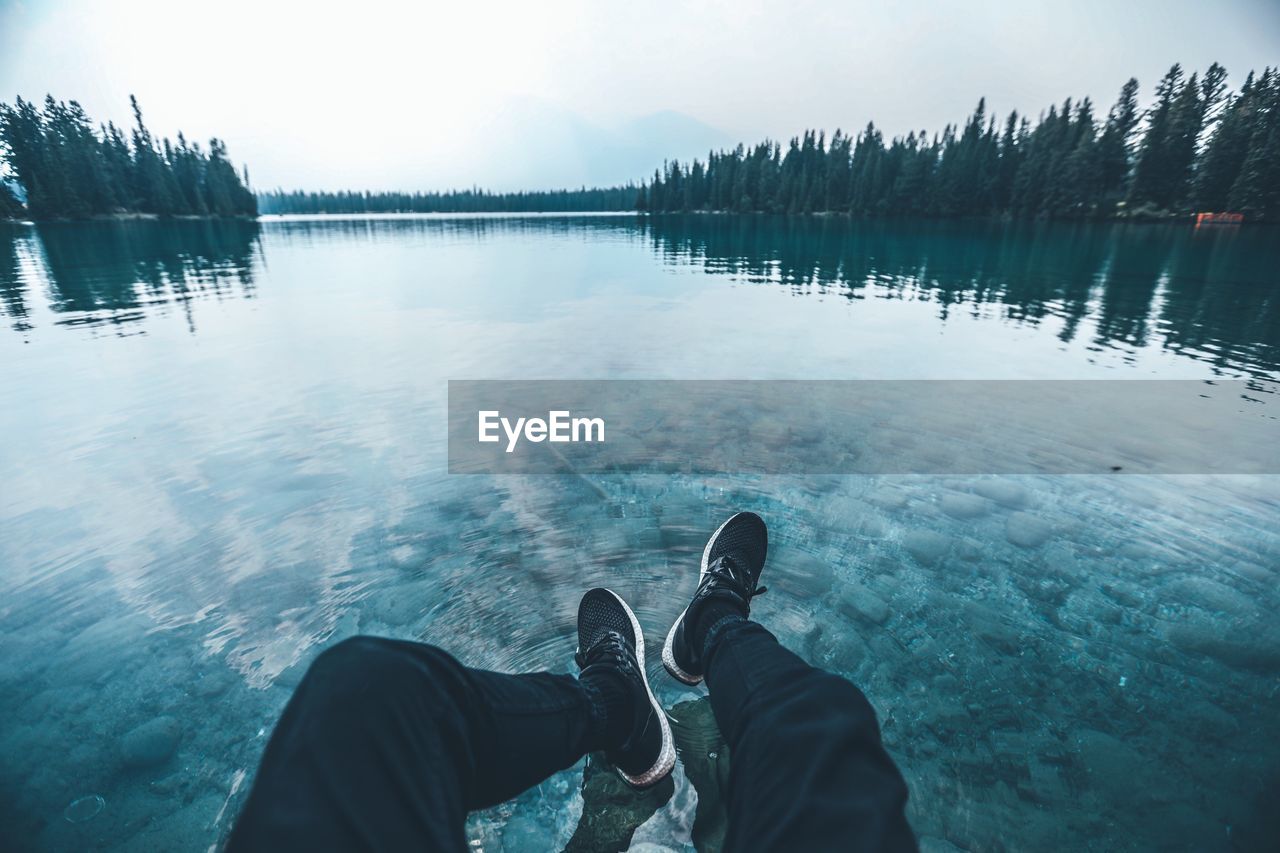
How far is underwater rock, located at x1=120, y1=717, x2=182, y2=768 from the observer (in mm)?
2723

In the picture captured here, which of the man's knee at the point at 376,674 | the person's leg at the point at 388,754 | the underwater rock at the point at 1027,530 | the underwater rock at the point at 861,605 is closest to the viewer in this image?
the person's leg at the point at 388,754

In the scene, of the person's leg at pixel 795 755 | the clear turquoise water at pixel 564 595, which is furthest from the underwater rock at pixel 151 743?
the person's leg at pixel 795 755

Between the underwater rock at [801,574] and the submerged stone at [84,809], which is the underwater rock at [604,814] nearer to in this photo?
the underwater rock at [801,574]

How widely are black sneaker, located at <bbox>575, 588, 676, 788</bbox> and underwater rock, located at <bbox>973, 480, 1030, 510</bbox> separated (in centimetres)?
404

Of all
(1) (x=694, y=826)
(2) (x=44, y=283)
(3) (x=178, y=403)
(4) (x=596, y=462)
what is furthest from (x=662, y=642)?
(2) (x=44, y=283)

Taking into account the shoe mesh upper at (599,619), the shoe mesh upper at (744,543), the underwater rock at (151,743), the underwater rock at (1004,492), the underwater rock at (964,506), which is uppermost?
the shoe mesh upper at (744,543)

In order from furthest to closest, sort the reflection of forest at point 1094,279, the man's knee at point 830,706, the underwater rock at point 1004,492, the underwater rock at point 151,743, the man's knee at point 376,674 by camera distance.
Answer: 1. the reflection of forest at point 1094,279
2. the underwater rock at point 1004,492
3. the underwater rock at point 151,743
4. the man's knee at point 830,706
5. the man's knee at point 376,674

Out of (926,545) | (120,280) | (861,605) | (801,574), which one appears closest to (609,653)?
(801,574)

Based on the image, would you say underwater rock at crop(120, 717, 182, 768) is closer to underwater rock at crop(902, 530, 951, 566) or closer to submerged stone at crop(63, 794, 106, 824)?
submerged stone at crop(63, 794, 106, 824)

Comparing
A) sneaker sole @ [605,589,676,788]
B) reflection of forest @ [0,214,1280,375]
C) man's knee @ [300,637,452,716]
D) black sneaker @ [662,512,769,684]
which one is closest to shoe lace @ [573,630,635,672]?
sneaker sole @ [605,589,676,788]

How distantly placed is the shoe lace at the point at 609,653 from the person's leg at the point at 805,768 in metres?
0.74

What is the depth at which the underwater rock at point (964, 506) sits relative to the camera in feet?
16.0

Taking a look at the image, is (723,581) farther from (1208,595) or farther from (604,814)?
(1208,595)

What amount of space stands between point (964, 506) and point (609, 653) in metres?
4.02
